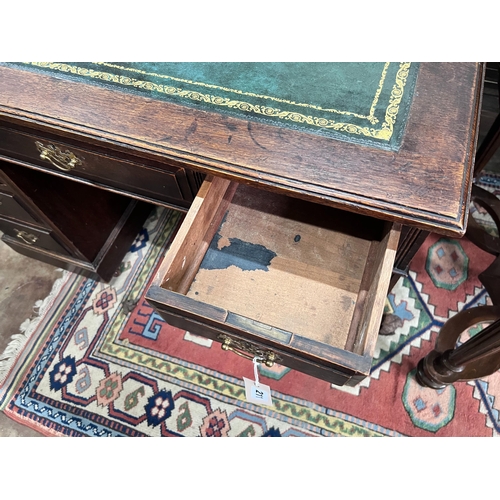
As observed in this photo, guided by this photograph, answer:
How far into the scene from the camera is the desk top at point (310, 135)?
529 millimetres

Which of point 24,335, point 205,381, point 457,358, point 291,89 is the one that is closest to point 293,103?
point 291,89

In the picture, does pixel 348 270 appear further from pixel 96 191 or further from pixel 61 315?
pixel 61 315

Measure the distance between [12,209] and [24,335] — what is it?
1.50 ft

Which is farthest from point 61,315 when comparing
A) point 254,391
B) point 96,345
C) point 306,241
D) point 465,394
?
point 465,394

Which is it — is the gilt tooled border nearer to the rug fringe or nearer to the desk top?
the desk top

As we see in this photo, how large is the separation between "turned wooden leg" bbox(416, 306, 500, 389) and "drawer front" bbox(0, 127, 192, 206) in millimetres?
753

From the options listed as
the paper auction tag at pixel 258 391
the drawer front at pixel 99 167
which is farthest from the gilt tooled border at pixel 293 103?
the paper auction tag at pixel 258 391

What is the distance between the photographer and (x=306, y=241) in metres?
0.82

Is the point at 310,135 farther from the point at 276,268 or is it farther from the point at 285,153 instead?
the point at 276,268

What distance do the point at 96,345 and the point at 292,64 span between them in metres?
1.01

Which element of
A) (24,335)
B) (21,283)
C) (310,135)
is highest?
(310,135)

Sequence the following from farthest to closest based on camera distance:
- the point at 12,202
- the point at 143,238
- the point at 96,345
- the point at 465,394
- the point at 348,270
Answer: the point at 143,238
the point at 96,345
the point at 465,394
the point at 12,202
the point at 348,270

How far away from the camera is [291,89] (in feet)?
2.07

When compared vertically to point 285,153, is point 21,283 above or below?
below
